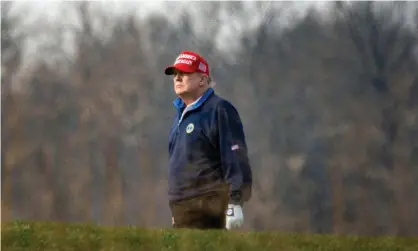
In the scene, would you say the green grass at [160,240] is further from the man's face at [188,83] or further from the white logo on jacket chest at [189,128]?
the man's face at [188,83]

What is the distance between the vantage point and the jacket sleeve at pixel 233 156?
5.15m

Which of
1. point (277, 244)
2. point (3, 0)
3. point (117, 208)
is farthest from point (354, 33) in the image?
point (3, 0)

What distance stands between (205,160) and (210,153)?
0.06 meters

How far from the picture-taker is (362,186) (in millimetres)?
5449

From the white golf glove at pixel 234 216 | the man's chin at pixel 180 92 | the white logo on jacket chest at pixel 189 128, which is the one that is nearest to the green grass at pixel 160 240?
the white golf glove at pixel 234 216

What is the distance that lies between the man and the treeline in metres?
0.16

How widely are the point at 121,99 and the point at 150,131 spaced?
0.32 m

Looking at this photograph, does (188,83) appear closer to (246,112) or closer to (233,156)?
(246,112)

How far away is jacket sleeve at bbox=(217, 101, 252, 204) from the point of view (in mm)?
5152

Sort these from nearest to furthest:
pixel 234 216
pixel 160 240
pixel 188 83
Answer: pixel 160 240
pixel 234 216
pixel 188 83

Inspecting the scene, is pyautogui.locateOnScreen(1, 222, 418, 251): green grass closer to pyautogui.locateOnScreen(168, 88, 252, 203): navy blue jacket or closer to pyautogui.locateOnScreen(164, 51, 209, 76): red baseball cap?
pyautogui.locateOnScreen(168, 88, 252, 203): navy blue jacket

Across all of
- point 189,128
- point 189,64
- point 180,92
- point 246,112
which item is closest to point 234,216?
point 189,128

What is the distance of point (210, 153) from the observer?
5.22 metres

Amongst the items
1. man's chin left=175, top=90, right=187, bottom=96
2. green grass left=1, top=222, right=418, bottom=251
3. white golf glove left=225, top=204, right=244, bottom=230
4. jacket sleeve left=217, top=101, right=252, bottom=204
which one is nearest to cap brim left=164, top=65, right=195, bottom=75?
man's chin left=175, top=90, right=187, bottom=96
